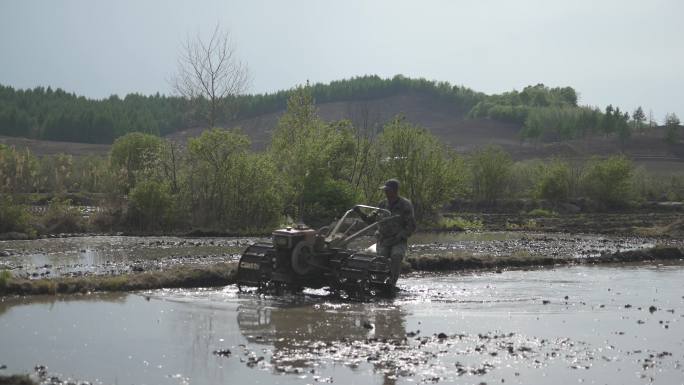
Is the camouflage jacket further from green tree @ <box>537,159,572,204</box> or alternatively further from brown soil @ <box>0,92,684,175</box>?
brown soil @ <box>0,92,684,175</box>

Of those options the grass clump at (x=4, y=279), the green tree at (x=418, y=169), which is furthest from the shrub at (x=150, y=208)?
the grass clump at (x=4, y=279)

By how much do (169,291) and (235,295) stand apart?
5.16ft

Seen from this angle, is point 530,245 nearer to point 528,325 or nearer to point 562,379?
point 528,325

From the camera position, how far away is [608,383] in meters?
9.88

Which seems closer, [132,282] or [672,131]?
[132,282]

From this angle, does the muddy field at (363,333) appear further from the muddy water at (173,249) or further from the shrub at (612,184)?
the shrub at (612,184)

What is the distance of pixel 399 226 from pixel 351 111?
134368 millimetres

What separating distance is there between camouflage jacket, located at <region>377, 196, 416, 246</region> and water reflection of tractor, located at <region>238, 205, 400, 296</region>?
12 cm

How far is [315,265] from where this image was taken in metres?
16.1

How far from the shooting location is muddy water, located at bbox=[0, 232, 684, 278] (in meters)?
20.4

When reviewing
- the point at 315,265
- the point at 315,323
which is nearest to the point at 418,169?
the point at 315,265

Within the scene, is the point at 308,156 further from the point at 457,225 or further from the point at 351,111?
the point at 351,111

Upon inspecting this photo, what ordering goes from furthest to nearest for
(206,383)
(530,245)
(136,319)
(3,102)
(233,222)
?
1. (3,102)
2. (233,222)
3. (530,245)
4. (136,319)
5. (206,383)

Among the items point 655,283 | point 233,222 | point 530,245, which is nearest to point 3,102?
point 233,222
